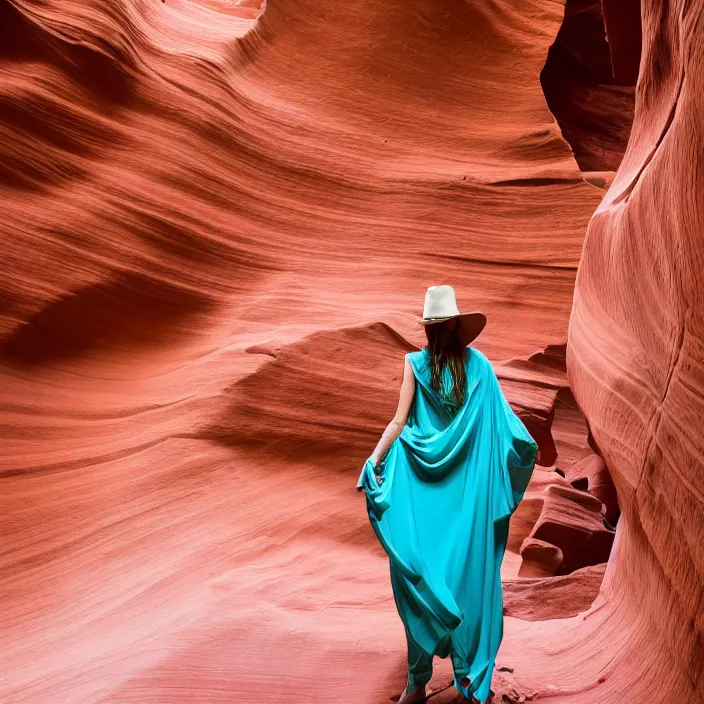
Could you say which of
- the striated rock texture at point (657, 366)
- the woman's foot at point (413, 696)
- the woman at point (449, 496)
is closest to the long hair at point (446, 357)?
the woman at point (449, 496)

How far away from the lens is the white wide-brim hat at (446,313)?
14.8 ft

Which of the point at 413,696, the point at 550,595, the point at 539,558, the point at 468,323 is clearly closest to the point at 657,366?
the point at 468,323

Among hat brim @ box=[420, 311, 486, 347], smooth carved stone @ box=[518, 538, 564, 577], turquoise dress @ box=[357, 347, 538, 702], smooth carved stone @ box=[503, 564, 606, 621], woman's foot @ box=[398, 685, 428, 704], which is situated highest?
hat brim @ box=[420, 311, 486, 347]

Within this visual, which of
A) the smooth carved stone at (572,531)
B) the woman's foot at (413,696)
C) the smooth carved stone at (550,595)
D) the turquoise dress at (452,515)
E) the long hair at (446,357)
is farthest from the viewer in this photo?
the smooth carved stone at (572,531)

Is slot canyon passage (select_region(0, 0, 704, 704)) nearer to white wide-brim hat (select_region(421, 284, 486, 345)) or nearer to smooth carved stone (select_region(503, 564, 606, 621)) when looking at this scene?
smooth carved stone (select_region(503, 564, 606, 621))

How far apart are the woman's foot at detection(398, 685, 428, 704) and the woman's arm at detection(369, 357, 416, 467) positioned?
3.40 ft

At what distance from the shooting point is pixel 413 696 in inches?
158

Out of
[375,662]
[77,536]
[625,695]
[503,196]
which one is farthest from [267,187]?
[625,695]

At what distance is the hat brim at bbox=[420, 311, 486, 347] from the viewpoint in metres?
4.54

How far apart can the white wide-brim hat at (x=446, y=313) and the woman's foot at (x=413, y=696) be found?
175 cm

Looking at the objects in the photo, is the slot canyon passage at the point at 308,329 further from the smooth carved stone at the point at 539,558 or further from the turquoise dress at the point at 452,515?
the turquoise dress at the point at 452,515

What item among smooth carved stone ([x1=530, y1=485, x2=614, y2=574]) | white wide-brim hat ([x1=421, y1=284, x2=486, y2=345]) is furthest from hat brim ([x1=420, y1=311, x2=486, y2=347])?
smooth carved stone ([x1=530, y1=485, x2=614, y2=574])

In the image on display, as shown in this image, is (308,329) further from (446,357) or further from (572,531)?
(446,357)

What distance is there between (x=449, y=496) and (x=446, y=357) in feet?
2.50
